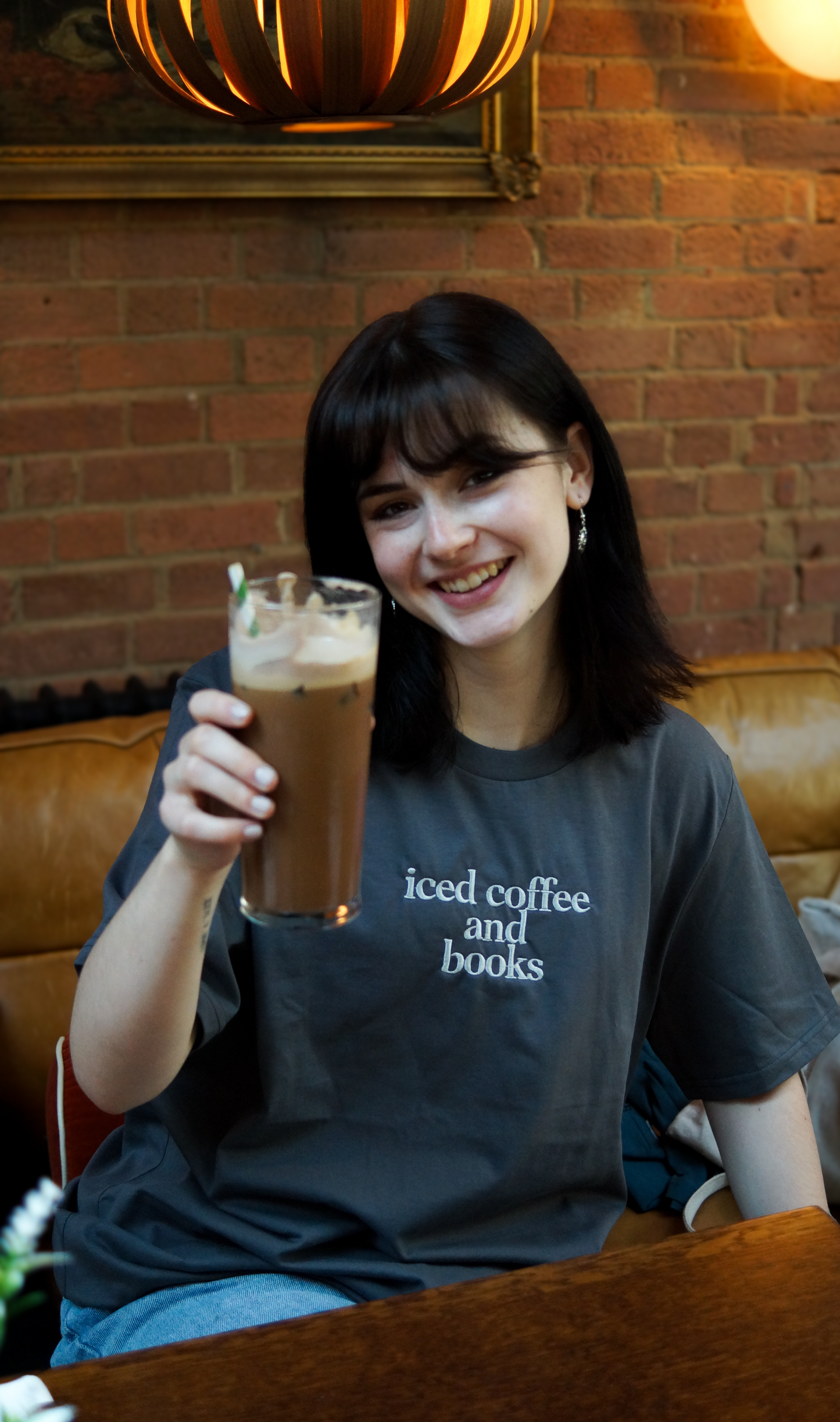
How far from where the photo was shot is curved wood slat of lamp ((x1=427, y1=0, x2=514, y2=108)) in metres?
1.29

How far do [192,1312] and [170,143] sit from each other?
199 cm

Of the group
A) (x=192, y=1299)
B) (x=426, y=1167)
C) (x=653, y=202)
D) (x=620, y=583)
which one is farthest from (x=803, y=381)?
(x=192, y=1299)

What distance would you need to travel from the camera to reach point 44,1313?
212cm

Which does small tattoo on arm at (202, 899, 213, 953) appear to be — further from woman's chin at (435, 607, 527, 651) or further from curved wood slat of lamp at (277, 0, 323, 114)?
curved wood slat of lamp at (277, 0, 323, 114)

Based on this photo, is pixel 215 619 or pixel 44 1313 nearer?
pixel 44 1313

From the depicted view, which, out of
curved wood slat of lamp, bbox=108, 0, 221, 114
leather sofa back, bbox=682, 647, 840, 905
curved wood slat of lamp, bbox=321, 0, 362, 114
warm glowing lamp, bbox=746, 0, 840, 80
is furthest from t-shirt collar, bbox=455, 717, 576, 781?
warm glowing lamp, bbox=746, 0, 840, 80

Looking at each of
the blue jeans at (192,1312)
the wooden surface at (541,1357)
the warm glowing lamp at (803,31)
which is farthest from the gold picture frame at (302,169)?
the wooden surface at (541,1357)

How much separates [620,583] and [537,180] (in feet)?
4.95

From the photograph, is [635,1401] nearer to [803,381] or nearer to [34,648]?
[34,648]

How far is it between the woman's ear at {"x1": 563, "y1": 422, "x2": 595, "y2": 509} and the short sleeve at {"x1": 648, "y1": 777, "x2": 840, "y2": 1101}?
35 centimetres

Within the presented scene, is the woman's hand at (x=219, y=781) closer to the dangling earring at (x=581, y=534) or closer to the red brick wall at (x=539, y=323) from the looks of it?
the dangling earring at (x=581, y=534)

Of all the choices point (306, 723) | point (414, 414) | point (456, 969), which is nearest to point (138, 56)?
point (414, 414)

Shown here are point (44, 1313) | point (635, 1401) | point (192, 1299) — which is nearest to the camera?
point (635, 1401)

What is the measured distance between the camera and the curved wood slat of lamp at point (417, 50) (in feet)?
3.98
